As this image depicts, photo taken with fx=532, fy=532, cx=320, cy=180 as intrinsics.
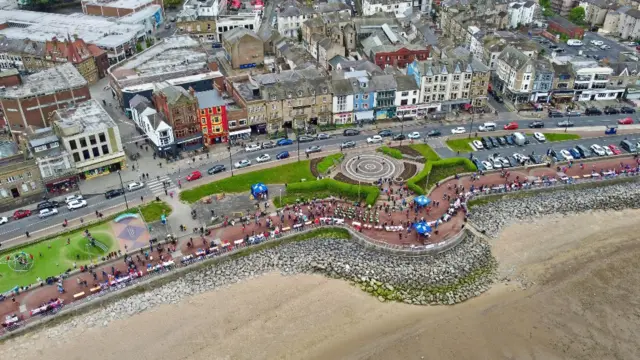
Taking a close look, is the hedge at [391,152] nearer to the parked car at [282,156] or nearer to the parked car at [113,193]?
the parked car at [282,156]

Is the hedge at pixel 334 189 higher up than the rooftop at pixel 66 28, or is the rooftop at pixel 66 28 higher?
the rooftop at pixel 66 28

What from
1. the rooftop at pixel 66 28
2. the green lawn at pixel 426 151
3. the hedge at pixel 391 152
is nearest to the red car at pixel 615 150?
the green lawn at pixel 426 151

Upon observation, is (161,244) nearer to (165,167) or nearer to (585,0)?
(165,167)

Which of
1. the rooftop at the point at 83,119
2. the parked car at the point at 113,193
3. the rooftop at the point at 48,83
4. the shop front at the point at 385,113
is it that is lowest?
the parked car at the point at 113,193

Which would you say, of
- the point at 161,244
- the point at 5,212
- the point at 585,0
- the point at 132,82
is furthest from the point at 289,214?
the point at 585,0

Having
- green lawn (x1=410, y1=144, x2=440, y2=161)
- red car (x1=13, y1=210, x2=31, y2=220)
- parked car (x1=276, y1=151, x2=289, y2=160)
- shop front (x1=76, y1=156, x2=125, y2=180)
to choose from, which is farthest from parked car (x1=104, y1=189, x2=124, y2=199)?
green lawn (x1=410, y1=144, x2=440, y2=161)

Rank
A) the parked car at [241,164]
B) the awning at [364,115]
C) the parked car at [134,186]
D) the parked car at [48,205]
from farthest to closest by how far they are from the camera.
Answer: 1. the awning at [364,115]
2. the parked car at [241,164]
3. the parked car at [134,186]
4. the parked car at [48,205]

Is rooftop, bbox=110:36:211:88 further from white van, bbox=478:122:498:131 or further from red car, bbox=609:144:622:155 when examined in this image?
red car, bbox=609:144:622:155
